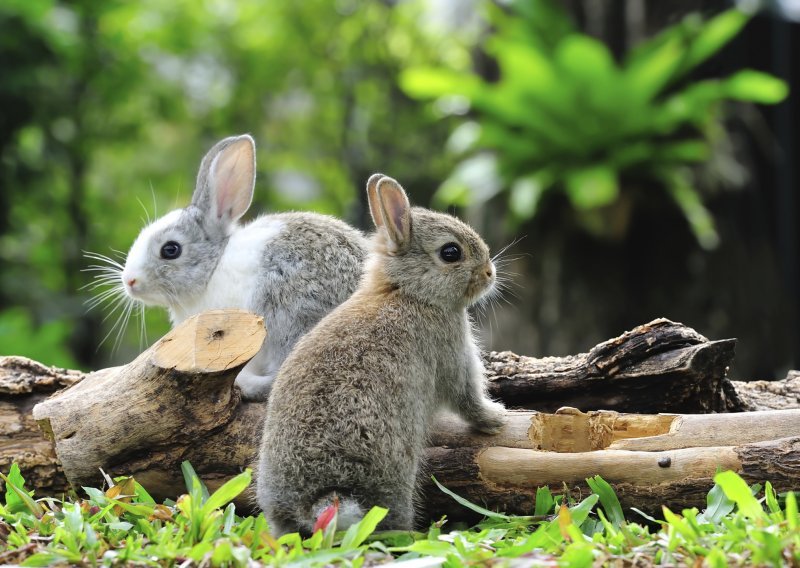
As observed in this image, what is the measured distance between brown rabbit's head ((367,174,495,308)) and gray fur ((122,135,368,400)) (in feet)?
1.67

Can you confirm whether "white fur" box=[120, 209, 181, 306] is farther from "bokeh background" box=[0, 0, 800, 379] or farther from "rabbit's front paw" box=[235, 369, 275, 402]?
"bokeh background" box=[0, 0, 800, 379]

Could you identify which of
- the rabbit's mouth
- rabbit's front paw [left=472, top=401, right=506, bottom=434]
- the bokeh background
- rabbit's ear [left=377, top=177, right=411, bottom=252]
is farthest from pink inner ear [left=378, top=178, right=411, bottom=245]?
the bokeh background

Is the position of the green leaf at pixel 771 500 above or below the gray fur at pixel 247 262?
below

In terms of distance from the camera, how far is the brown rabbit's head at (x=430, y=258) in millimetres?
4586

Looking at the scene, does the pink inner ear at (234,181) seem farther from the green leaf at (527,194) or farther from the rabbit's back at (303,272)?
the green leaf at (527,194)

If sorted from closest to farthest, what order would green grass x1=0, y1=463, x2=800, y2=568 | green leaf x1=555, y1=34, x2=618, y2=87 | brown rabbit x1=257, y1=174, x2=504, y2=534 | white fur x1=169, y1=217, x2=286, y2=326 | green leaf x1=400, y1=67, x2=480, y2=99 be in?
green grass x1=0, y1=463, x2=800, y2=568
brown rabbit x1=257, y1=174, x2=504, y2=534
white fur x1=169, y1=217, x2=286, y2=326
green leaf x1=555, y1=34, x2=618, y2=87
green leaf x1=400, y1=67, x2=480, y2=99

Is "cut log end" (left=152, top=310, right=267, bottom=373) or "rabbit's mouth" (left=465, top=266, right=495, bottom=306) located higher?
"rabbit's mouth" (left=465, top=266, right=495, bottom=306)

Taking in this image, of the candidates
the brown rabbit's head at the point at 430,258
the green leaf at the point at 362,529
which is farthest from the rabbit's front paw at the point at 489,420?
the green leaf at the point at 362,529

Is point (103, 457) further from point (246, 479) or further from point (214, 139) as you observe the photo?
point (214, 139)

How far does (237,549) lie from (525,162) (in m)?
8.59

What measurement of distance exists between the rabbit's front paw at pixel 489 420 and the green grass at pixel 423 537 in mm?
443

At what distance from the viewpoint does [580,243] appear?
39.5 ft

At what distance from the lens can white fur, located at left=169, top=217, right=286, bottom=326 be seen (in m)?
5.00

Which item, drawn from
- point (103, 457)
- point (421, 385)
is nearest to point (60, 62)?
point (103, 457)
